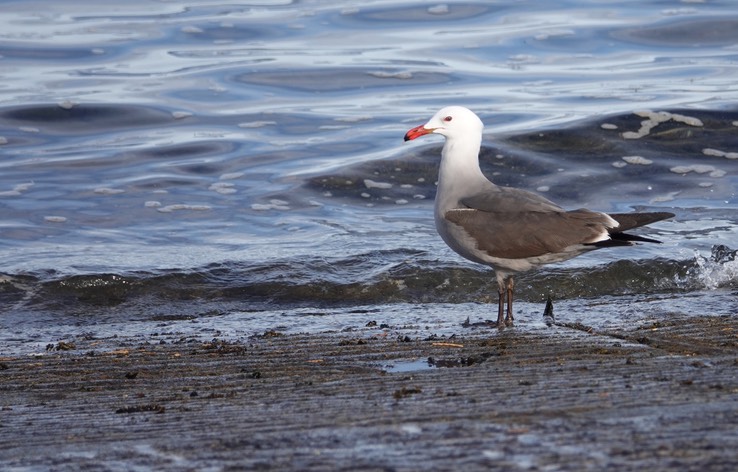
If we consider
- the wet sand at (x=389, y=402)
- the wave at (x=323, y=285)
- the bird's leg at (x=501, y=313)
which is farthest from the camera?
the wave at (x=323, y=285)

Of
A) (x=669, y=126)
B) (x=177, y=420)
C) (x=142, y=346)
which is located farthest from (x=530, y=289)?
(x=669, y=126)

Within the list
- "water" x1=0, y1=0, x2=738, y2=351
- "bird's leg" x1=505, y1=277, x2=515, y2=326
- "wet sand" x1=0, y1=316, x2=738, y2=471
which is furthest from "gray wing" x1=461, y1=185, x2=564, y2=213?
"wet sand" x1=0, y1=316, x2=738, y2=471

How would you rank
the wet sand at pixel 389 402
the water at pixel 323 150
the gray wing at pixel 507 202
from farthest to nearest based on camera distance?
the water at pixel 323 150 < the gray wing at pixel 507 202 < the wet sand at pixel 389 402

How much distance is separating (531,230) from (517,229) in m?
0.09

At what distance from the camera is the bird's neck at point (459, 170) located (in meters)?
7.57

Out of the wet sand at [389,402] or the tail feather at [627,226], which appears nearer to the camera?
the wet sand at [389,402]

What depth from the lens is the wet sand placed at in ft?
11.0

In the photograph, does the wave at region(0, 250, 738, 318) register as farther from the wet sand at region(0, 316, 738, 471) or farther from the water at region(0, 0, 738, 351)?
the wet sand at region(0, 316, 738, 471)

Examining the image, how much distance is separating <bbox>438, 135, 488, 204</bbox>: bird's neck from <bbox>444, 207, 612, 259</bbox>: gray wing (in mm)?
432

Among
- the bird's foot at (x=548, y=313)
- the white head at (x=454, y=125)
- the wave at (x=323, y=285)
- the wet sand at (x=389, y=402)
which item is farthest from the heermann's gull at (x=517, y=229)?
the wave at (x=323, y=285)

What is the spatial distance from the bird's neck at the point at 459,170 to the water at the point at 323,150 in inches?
33.8

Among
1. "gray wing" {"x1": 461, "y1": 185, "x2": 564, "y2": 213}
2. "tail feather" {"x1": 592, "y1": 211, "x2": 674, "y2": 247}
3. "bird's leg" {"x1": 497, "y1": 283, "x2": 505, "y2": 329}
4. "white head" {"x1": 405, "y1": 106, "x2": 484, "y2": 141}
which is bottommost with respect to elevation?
"bird's leg" {"x1": 497, "y1": 283, "x2": 505, "y2": 329}

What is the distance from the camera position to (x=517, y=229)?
23.1 ft

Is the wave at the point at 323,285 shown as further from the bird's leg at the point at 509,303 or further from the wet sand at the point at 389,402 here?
the wet sand at the point at 389,402
